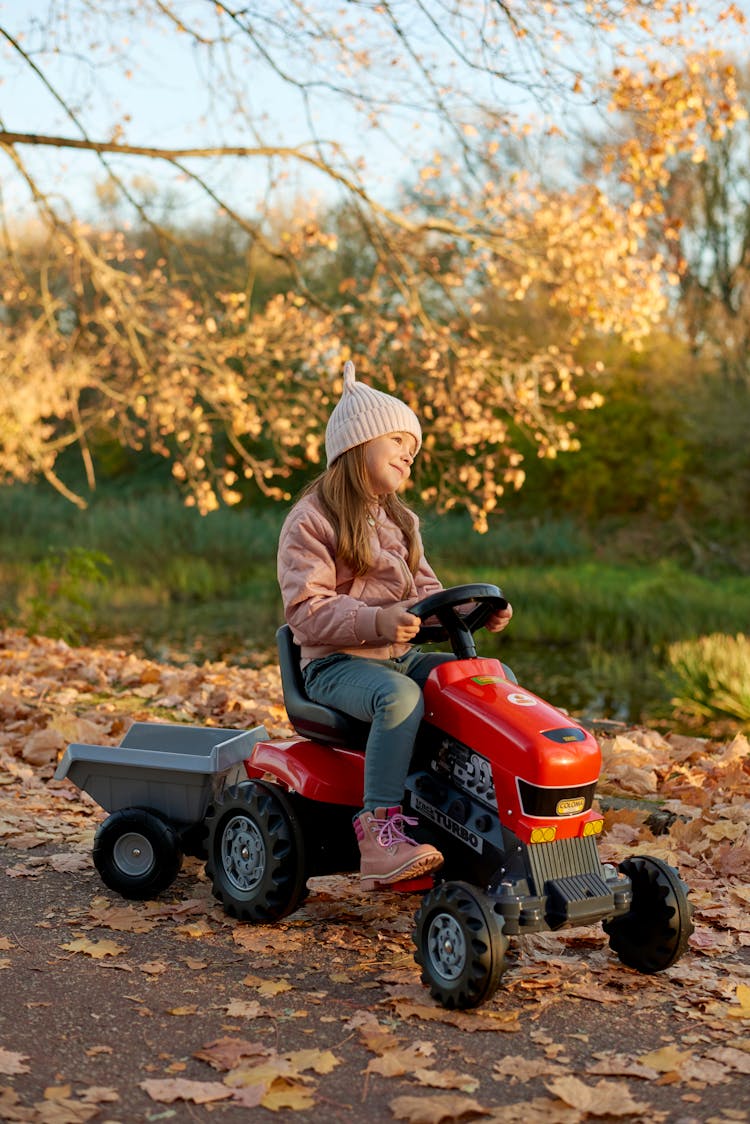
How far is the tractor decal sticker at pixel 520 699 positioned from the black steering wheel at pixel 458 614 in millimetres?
196

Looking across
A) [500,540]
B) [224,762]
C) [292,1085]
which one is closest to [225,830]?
[224,762]

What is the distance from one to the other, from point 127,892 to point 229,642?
1024cm

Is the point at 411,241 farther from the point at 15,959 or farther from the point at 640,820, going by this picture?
the point at 15,959

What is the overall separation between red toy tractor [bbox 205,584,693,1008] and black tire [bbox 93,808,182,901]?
201 millimetres

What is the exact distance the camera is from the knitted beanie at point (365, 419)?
413cm

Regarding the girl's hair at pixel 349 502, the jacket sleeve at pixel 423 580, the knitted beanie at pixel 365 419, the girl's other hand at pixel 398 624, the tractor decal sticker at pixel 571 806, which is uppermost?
the knitted beanie at pixel 365 419

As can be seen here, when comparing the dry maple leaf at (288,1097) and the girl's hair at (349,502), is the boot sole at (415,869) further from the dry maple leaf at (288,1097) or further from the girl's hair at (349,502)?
the girl's hair at (349,502)

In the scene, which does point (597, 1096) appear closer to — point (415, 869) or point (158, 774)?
point (415, 869)

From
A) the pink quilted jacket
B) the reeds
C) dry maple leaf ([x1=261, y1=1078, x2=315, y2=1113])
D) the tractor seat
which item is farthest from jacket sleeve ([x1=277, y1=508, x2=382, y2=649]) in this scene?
the reeds

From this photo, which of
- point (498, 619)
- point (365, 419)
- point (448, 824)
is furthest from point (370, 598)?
point (448, 824)

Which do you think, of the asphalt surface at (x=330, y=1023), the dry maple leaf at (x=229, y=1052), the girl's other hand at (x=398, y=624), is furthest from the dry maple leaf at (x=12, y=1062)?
the girl's other hand at (x=398, y=624)

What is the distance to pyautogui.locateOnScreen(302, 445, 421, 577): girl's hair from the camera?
13.4ft

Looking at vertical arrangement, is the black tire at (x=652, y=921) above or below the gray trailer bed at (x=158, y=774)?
below

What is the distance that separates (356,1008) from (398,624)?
112cm
